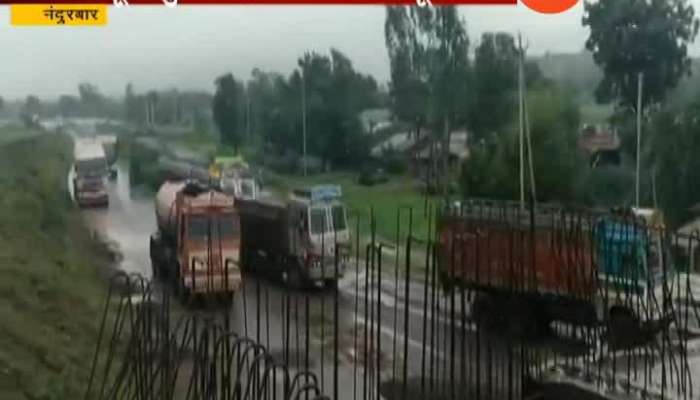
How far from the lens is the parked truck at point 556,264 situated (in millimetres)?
1600

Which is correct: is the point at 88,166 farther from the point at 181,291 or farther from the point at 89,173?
the point at 181,291

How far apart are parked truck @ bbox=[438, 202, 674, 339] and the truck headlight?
40cm

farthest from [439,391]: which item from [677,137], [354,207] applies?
[677,137]

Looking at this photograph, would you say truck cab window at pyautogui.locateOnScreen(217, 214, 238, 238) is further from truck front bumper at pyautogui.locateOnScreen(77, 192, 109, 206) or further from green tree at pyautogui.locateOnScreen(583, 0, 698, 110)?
Result: green tree at pyautogui.locateOnScreen(583, 0, 698, 110)

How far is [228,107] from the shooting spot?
1481 mm

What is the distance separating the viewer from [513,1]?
1485 mm

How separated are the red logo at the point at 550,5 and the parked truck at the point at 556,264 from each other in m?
0.32

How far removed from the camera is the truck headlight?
146cm

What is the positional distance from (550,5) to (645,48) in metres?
0.22

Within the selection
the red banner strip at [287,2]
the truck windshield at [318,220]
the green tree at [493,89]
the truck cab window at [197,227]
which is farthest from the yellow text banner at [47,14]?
the green tree at [493,89]

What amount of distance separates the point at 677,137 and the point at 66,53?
1013 millimetres

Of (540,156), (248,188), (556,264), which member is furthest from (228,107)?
(556,264)

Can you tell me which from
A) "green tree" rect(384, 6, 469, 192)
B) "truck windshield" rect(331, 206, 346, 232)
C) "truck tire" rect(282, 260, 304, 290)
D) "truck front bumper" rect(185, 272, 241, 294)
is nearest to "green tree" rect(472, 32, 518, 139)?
"green tree" rect(384, 6, 469, 192)

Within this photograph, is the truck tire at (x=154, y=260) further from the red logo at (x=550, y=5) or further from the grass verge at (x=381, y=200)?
the red logo at (x=550, y=5)
